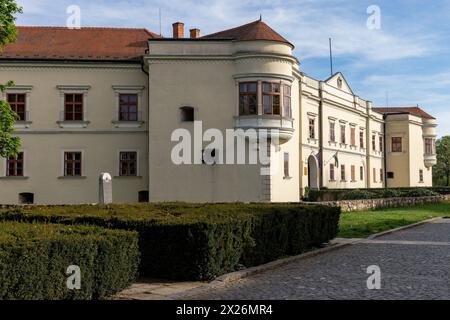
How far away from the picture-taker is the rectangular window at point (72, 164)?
105 feet

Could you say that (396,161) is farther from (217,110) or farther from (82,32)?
(82,32)

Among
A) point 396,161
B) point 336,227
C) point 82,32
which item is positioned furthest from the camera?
point 396,161

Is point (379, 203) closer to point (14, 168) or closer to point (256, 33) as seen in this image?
point (256, 33)

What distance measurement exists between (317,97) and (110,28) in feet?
56.9

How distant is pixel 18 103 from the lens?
105ft

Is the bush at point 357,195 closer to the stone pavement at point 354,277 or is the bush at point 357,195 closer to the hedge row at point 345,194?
the hedge row at point 345,194

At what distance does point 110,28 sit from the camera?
36.6m

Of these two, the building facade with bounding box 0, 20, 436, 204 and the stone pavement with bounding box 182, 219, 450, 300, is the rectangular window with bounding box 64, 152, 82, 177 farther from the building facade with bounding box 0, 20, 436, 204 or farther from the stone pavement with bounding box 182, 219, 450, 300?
the stone pavement with bounding box 182, 219, 450, 300

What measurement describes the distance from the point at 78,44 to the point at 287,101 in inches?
561

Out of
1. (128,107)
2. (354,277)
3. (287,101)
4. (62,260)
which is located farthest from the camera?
(128,107)

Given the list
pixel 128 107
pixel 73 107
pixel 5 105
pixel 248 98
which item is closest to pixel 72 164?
pixel 73 107

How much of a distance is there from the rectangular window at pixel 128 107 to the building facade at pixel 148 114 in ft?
0.21

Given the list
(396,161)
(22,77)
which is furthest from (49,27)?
(396,161)
